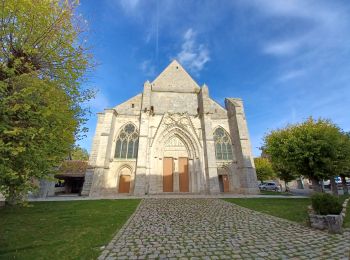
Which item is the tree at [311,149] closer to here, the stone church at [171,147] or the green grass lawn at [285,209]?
the green grass lawn at [285,209]

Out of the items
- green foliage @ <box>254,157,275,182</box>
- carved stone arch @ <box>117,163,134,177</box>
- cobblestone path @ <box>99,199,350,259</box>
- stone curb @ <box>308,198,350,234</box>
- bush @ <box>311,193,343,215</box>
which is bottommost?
cobblestone path @ <box>99,199,350,259</box>

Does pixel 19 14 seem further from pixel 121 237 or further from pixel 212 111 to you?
pixel 212 111

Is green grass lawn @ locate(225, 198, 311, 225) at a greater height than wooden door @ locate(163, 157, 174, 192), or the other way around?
wooden door @ locate(163, 157, 174, 192)

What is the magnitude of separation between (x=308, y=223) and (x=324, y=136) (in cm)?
971

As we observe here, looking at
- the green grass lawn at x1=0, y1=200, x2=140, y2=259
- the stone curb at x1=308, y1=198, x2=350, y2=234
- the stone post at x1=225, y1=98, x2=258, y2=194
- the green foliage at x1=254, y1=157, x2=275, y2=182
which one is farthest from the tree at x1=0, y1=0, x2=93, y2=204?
the green foliage at x1=254, y1=157, x2=275, y2=182

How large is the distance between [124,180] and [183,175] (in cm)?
657

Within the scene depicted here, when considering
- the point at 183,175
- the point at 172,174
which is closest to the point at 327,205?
the point at 183,175

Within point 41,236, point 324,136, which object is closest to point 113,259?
point 41,236

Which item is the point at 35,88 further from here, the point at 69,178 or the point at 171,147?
the point at 69,178

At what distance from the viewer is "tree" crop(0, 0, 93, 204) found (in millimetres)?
4805

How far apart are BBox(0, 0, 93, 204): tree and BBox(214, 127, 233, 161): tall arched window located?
16.5 meters

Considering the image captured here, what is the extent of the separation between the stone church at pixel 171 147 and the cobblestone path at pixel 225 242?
473 inches

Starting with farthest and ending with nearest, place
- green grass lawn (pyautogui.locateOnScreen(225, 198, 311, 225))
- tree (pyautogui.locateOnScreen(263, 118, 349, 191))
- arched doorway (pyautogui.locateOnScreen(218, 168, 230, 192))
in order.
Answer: arched doorway (pyautogui.locateOnScreen(218, 168, 230, 192))
tree (pyautogui.locateOnScreen(263, 118, 349, 191))
green grass lawn (pyautogui.locateOnScreen(225, 198, 311, 225))

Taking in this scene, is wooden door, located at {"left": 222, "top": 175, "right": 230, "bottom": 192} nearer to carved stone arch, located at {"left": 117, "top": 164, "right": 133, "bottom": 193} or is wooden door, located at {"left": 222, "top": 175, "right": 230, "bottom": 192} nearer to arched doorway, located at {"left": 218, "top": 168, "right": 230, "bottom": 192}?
arched doorway, located at {"left": 218, "top": 168, "right": 230, "bottom": 192}
